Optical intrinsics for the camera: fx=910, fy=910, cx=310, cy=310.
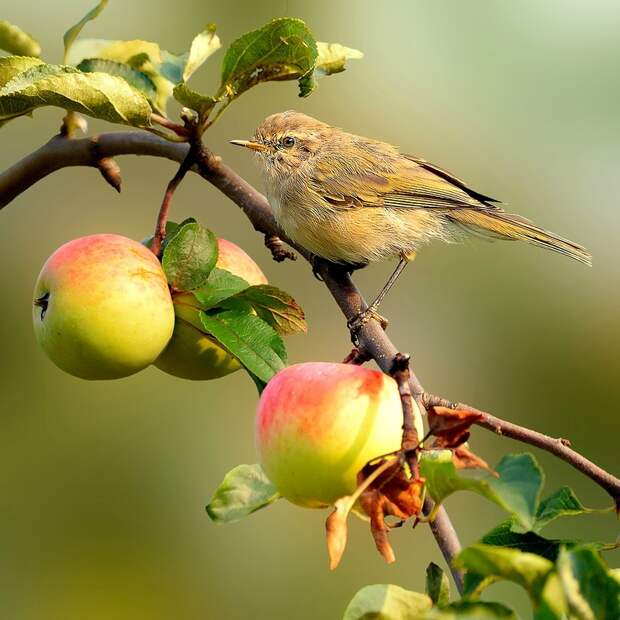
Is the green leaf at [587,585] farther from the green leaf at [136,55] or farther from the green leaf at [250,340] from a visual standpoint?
the green leaf at [136,55]

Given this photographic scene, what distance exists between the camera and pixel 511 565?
90 cm

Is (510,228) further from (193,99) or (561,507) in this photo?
(561,507)

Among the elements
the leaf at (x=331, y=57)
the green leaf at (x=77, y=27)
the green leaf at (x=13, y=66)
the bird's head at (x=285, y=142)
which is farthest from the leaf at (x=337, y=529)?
the bird's head at (x=285, y=142)

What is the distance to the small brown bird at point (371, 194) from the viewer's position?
9.20 ft

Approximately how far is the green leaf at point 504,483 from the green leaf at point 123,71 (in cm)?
119

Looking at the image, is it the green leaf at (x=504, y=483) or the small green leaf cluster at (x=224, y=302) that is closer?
the green leaf at (x=504, y=483)

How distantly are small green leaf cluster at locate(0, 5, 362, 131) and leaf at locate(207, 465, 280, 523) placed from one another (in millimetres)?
674

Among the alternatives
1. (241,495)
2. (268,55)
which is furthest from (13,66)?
(241,495)

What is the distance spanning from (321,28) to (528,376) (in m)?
2.24

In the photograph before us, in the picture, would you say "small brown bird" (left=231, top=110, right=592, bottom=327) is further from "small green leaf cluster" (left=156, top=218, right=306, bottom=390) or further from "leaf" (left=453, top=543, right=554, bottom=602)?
"leaf" (left=453, top=543, right=554, bottom=602)

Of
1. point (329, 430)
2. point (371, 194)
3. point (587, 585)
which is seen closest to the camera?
point (587, 585)

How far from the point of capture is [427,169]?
3119 millimetres

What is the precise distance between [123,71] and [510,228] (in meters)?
1.60

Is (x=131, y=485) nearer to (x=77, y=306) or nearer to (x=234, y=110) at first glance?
(x=77, y=306)
